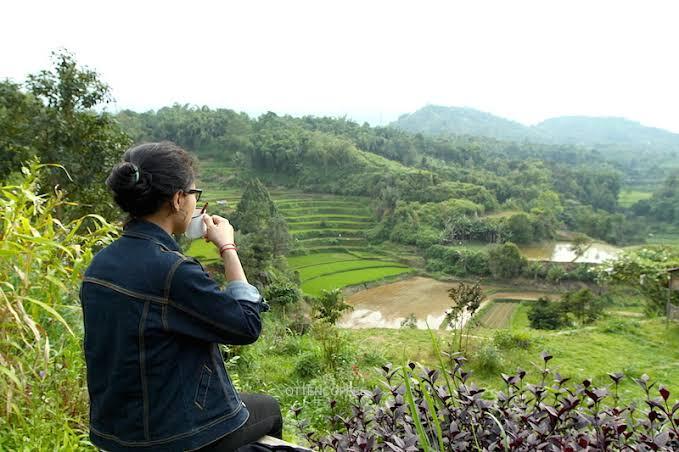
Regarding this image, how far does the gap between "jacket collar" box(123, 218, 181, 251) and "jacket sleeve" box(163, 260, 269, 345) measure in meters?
0.11

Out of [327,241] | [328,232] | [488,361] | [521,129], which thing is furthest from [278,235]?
[521,129]

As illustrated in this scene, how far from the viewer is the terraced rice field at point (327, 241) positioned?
26.0m

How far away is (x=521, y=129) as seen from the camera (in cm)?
16325

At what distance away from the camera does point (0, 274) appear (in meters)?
2.14

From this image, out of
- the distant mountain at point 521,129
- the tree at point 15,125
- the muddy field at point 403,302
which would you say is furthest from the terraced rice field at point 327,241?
the distant mountain at point 521,129

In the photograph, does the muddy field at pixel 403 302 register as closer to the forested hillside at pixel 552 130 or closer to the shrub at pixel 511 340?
the shrub at pixel 511 340

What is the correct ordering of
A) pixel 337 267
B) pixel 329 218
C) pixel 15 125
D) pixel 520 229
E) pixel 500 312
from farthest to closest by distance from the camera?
pixel 520 229 → pixel 329 218 → pixel 337 267 → pixel 500 312 → pixel 15 125

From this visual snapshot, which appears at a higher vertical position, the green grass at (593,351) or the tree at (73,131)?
the tree at (73,131)

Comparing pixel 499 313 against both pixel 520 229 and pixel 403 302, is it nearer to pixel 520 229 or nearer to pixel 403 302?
pixel 403 302

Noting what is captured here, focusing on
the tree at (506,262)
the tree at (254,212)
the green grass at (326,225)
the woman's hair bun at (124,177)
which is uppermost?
the woman's hair bun at (124,177)

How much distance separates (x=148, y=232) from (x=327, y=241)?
3048 cm

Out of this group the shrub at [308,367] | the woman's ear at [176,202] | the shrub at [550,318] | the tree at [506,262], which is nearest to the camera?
the woman's ear at [176,202]

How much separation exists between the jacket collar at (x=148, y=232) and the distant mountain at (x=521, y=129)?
13460 cm

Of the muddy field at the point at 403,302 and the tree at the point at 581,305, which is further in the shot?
the muddy field at the point at 403,302
